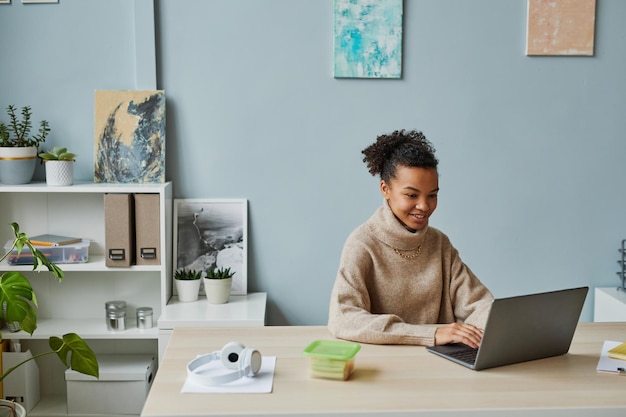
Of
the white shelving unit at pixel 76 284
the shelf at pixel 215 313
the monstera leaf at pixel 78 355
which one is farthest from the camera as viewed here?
the white shelving unit at pixel 76 284

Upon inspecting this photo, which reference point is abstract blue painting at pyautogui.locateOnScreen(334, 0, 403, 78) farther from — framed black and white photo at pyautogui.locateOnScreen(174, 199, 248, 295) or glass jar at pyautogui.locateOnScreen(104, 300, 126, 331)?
glass jar at pyautogui.locateOnScreen(104, 300, 126, 331)

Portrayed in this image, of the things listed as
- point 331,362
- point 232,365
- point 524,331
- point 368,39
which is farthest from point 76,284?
point 524,331

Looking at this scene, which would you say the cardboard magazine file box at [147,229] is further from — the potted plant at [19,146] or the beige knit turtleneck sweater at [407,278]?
the beige knit turtleneck sweater at [407,278]

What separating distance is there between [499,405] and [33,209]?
247 cm

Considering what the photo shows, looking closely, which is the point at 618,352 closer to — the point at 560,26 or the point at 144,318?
the point at 560,26

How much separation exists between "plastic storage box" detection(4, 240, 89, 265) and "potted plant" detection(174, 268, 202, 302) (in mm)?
405

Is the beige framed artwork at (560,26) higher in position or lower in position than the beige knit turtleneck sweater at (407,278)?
higher

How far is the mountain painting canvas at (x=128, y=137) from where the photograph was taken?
344 cm

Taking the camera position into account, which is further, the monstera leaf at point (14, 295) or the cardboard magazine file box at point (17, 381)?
the cardboard magazine file box at point (17, 381)

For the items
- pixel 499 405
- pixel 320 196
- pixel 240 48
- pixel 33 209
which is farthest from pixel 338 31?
pixel 499 405

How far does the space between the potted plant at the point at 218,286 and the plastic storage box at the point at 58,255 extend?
1.74 feet

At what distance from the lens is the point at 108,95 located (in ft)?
11.3

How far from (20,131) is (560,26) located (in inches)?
96.0

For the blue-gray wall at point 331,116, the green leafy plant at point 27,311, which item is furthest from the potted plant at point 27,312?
the blue-gray wall at point 331,116
